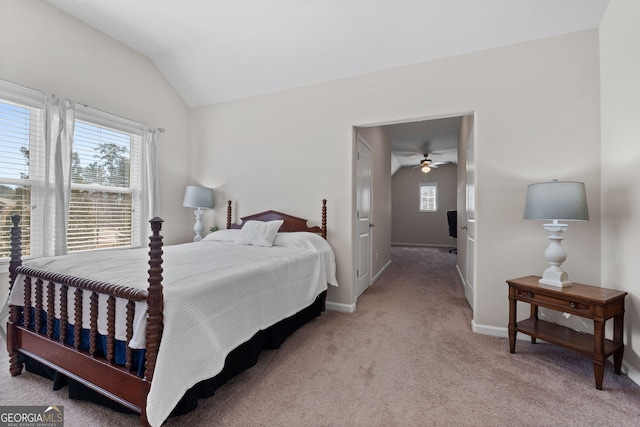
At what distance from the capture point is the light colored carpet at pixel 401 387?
150 centimetres

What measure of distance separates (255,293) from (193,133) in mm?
3263

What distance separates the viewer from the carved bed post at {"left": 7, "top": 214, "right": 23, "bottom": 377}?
186cm

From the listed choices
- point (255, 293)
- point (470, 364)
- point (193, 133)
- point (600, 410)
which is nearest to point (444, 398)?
point (470, 364)

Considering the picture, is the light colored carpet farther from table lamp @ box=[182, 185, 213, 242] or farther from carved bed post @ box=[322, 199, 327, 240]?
table lamp @ box=[182, 185, 213, 242]

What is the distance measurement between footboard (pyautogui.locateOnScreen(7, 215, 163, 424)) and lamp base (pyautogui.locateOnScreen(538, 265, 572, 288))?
99.7 inches

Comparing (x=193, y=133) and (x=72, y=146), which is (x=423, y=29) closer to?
(x=193, y=133)

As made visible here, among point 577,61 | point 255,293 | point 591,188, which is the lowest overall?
point 255,293

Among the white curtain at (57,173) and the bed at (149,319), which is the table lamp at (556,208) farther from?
the white curtain at (57,173)

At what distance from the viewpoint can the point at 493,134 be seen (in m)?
2.56

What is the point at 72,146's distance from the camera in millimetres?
2918

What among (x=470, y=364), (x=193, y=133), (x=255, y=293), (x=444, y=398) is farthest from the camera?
(x=193, y=133)

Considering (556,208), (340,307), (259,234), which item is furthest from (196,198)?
(556,208)

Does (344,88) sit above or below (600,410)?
above

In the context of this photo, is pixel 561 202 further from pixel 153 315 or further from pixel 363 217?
pixel 153 315
